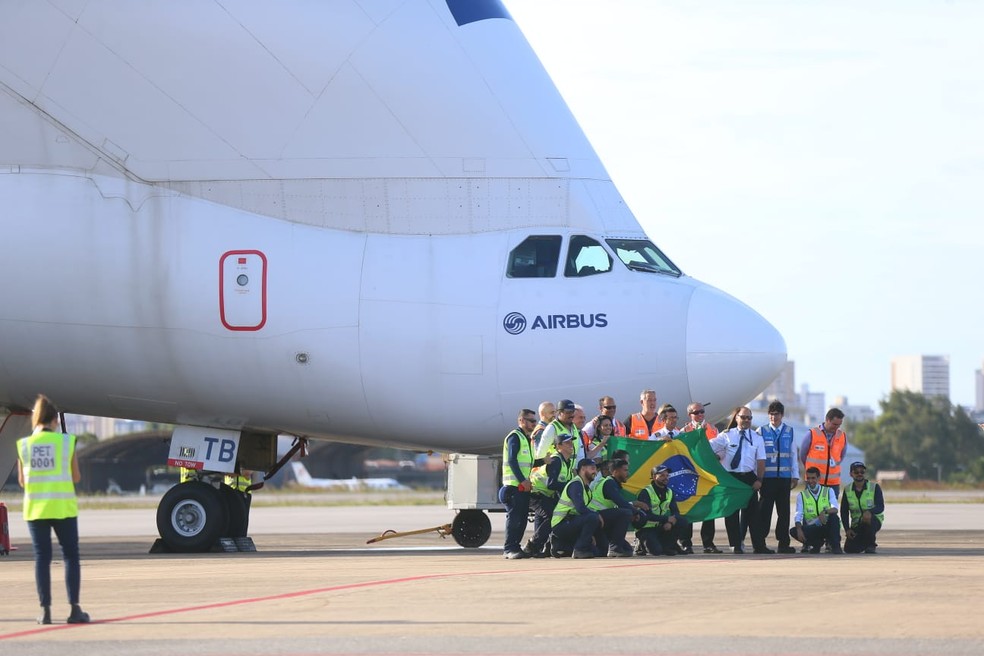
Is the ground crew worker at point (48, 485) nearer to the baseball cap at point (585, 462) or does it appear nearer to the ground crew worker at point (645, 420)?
the baseball cap at point (585, 462)

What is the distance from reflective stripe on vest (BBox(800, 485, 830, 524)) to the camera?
19188 millimetres

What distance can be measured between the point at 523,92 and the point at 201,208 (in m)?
4.50

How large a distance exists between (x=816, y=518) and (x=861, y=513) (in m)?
0.78

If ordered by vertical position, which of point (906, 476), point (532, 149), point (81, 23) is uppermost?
point (81, 23)

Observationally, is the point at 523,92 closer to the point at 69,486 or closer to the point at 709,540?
the point at 709,540

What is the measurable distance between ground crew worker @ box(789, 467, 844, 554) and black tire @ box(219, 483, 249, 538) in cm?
755

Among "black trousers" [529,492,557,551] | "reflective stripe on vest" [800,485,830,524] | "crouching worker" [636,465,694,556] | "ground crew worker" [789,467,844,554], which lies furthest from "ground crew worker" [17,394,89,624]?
"reflective stripe on vest" [800,485,830,524]

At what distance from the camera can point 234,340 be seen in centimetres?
1973

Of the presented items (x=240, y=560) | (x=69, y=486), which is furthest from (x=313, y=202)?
(x=69, y=486)

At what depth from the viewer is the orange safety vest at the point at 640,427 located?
19141 mm

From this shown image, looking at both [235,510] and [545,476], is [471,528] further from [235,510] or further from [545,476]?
[545,476]

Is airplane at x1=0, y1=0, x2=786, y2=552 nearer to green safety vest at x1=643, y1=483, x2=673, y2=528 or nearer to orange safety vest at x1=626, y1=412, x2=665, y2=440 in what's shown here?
orange safety vest at x1=626, y1=412, x2=665, y2=440

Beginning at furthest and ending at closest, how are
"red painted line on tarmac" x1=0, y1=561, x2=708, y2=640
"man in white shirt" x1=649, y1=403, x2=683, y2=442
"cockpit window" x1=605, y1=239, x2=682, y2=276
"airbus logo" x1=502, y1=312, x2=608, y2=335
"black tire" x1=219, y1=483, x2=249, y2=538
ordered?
Answer: "black tire" x1=219, y1=483, x2=249, y2=538 → "cockpit window" x1=605, y1=239, x2=682, y2=276 → "airbus logo" x1=502, y1=312, x2=608, y2=335 → "man in white shirt" x1=649, y1=403, x2=683, y2=442 → "red painted line on tarmac" x1=0, y1=561, x2=708, y2=640

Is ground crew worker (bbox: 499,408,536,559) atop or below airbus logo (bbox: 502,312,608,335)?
below
